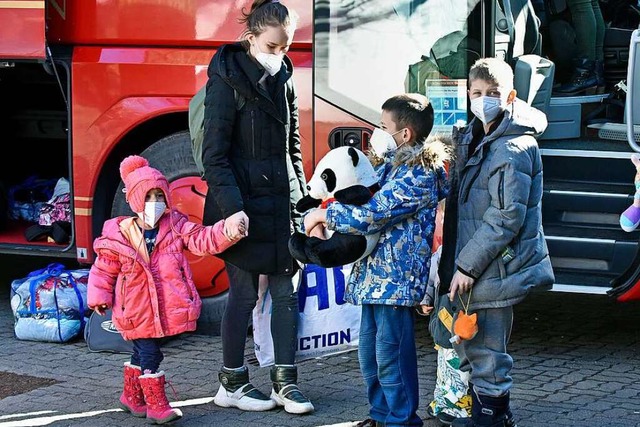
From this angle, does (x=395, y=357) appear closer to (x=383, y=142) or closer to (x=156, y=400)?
(x=383, y=142)

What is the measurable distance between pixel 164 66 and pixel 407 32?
141cm

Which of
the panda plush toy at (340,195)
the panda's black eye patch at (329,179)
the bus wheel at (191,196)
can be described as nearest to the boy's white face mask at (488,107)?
the panda plush toy at (340,195)

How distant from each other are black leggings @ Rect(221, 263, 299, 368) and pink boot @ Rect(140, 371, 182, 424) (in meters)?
0.35

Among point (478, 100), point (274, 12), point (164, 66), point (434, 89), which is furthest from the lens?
point (164, 66)

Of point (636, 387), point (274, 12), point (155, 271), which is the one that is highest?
point (274, 12)

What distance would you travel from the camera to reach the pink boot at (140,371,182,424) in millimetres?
5203

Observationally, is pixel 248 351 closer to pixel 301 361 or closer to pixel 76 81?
pixel 301 361

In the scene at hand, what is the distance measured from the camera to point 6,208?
25.6ft

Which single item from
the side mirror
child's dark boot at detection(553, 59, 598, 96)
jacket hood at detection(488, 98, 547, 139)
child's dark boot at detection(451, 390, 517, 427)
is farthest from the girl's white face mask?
child's dark boot at detection(553, 59, 598, 96)

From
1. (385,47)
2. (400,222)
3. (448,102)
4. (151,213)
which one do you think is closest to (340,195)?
(400,222)

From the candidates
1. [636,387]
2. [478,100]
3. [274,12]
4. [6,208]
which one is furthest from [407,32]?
[6,208]

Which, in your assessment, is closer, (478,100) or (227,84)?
(478,100)

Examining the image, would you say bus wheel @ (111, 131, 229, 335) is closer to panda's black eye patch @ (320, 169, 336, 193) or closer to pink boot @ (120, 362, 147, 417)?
pink boot @ (120, 362, 147, 417)

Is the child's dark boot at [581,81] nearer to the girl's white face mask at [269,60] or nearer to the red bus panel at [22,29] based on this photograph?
the girl's white face mask at [269,60]
